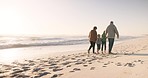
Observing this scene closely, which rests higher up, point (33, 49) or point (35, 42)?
point (35, 42)

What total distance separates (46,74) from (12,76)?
43.3 inches

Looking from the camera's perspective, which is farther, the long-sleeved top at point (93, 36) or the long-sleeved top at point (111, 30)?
the long-sleeved top at point (93, 36)

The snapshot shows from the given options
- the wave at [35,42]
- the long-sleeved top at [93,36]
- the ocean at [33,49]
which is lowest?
the ocean at [33,49]

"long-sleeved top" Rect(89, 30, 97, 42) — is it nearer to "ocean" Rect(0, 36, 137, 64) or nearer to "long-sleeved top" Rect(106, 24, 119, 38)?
"long-sleeved top" Rect(106, 24, 119, 38)

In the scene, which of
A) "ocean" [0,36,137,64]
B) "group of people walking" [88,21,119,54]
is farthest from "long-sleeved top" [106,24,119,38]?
"ocean" [0,36,137,64]

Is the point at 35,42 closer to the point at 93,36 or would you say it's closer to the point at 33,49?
the point at 33,49

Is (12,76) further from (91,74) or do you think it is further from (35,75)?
(91,74)

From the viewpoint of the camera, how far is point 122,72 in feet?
23.3

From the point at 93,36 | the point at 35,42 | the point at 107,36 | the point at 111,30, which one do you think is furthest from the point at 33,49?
the point at 35,42

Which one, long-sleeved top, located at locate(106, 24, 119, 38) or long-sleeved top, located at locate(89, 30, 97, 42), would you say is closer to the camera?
long-sleeved top, located at locate(106, 24, 119, 38)

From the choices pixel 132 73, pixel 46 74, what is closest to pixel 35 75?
pixel 46 74

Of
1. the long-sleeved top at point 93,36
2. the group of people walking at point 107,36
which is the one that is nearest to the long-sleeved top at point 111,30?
the group of people walking at point 107,36

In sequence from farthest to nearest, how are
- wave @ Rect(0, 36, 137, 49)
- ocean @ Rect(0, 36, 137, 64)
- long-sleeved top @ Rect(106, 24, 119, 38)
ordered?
wave @ Rect(0, 36, 137, 49), long-sleeved top @ Rect(106, 24, 119, 38), ocean @ Rect(0, 36, 137, 64)

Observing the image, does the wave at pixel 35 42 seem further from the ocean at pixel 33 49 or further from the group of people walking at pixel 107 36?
the group of people walking at pixel 107 36
